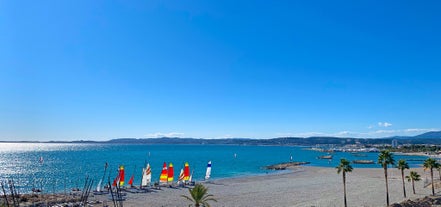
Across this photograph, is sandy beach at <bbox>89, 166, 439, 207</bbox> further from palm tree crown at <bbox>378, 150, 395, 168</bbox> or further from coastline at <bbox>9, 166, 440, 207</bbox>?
palm tree crown at <bbox>378, 150, 395, 168</bbox>

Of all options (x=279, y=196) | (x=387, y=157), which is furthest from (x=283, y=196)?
(x=387, y=157)

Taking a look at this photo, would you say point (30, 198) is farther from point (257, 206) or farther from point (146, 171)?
point (257, 206)

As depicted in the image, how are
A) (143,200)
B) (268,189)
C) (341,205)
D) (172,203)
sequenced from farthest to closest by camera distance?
(268,189), (143,200), (172,203), (341,205)

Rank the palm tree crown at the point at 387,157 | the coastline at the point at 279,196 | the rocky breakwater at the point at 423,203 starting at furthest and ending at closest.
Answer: the coastline at the point at 279,196 → the palm tree crown at the point at 387,157 → the rocky breakwater at the point at 423,203

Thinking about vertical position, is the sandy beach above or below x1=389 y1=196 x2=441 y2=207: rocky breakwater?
below

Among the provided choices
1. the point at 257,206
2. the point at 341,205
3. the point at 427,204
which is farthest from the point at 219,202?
the point at 427,204

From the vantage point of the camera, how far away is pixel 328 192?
212ft

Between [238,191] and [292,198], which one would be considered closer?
[292,198]

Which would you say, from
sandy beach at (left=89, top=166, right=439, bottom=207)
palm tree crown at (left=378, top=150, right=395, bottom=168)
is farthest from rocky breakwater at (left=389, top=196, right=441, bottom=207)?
palm tree crown at (left=378, top=150, right=395, bottom=168)

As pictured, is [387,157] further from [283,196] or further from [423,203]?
[283,196]

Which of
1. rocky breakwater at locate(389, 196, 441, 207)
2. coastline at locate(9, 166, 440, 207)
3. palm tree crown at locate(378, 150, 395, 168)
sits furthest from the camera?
coastline at locate(9, 166, 440, 207)

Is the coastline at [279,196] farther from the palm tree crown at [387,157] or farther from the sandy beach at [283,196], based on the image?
the palm tree crown at [387,157]

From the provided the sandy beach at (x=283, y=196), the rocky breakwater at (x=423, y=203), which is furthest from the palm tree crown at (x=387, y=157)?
the sandy beach at (x=283, y=196)

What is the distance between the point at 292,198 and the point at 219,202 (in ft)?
43.0
